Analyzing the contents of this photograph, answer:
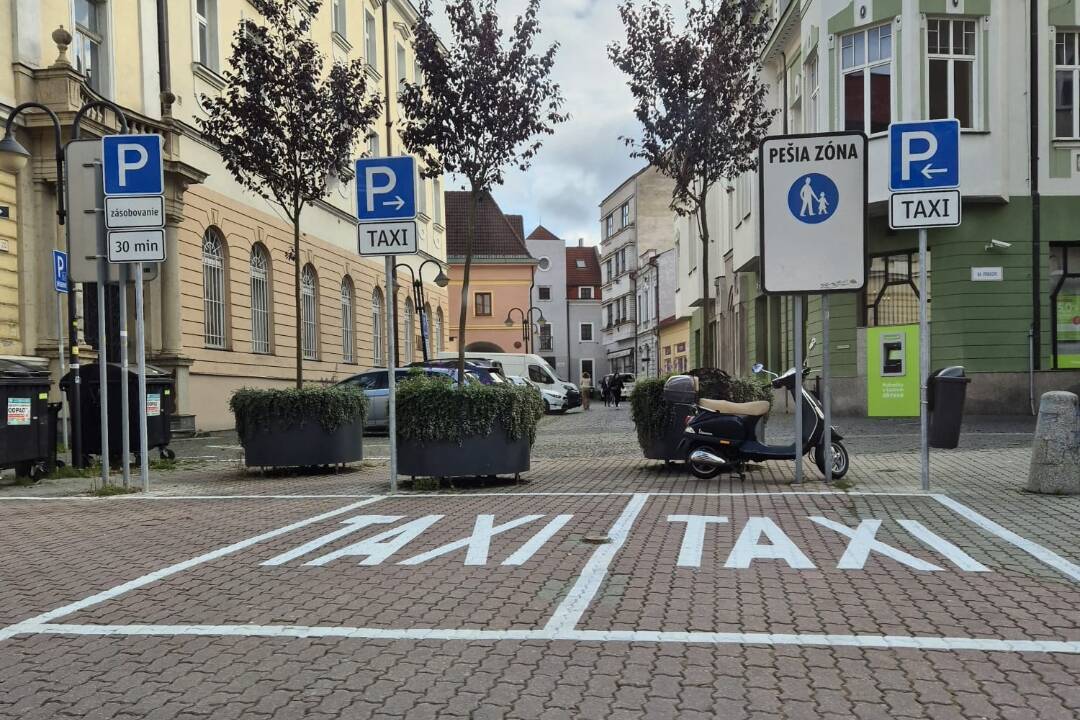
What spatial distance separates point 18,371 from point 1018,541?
34.9ft

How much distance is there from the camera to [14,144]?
39.9ft

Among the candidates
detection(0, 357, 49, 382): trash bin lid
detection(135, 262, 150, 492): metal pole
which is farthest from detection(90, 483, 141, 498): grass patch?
detection(0, 357, 49, 382): trash bin lid

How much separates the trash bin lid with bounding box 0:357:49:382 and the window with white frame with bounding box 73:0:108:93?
9.42 m

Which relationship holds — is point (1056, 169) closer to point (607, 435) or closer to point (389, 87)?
point (607, 435)

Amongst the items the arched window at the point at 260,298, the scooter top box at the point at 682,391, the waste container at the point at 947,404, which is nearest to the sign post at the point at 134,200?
the scooter top box at the point at 682,391

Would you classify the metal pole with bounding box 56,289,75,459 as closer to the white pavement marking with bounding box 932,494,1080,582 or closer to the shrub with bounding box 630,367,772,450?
the shrub with bounding box 630,367,772,450

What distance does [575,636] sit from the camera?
447 cm

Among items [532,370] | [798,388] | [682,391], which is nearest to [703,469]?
[682,391]

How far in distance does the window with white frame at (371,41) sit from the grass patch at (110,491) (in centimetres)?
2747

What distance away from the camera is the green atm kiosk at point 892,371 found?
20.8 metres

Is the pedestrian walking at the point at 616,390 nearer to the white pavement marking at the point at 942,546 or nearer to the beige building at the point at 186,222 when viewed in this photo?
the beige building at the point at 186,222

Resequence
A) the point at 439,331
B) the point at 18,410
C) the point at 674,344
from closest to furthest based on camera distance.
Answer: the point at 18,410
the point at 439,331
the point at 674,344

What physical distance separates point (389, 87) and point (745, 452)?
3061 centimetres

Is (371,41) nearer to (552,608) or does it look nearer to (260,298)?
(260,298)
